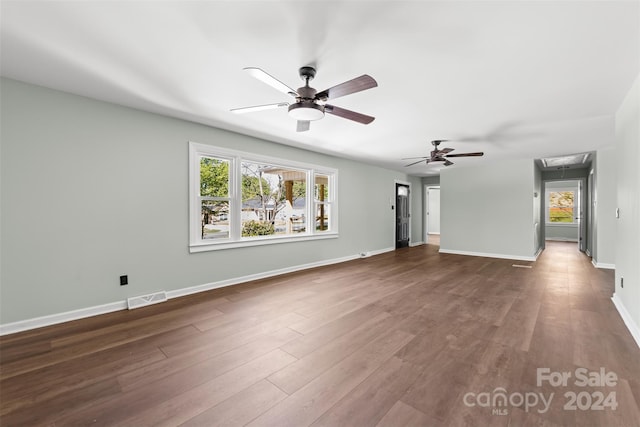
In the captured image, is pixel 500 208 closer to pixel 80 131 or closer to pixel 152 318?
pixel 152 318

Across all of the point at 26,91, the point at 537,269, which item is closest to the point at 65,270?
the point at 26,91

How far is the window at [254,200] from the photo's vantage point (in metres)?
4.12

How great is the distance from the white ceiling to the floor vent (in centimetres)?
242

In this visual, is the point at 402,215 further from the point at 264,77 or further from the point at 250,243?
the point at 264,77

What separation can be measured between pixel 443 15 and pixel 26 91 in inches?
155

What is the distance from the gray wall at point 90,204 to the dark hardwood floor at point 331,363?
1.35 feet

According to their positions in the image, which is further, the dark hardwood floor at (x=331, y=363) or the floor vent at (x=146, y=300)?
the floor vent at (x=146, y=300)

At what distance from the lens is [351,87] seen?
86.7 inches

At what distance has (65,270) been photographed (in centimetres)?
294

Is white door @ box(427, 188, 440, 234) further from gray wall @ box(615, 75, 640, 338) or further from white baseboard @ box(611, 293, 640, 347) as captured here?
gray wall @ box(615, 75, 640, 338)

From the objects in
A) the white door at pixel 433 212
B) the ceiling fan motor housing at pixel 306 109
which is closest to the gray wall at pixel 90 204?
the ceiling fan motor housing at pixel 306 109

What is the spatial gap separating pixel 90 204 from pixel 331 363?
125 inches

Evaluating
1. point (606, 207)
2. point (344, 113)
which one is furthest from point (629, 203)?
point (606, 207)

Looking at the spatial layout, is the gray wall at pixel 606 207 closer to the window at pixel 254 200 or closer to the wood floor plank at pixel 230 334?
the window at pixel 254 200
